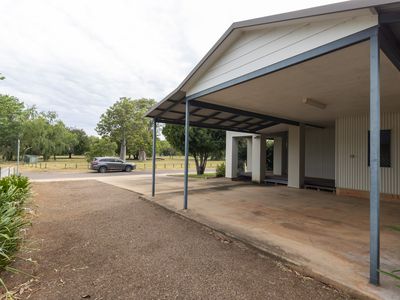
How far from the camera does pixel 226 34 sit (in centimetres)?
411

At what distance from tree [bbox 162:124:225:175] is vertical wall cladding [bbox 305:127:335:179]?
609 cm

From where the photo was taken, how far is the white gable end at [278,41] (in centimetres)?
262

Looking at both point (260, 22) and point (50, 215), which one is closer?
point (260, 22)

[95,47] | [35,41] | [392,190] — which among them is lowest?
[392,190]

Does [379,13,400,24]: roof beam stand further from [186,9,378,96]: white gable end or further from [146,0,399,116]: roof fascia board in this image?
[146,0,399,116]: roof fascia board

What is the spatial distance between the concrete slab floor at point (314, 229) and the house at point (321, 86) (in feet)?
1.31

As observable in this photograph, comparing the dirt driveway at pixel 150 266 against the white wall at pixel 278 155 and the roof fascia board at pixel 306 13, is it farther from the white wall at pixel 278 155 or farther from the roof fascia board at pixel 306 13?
the white wall at pixel 278 155

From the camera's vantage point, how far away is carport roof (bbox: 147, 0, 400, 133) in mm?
2352

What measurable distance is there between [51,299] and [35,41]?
24.8ft

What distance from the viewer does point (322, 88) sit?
470cm

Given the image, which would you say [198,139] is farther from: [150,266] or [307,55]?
[150,266]

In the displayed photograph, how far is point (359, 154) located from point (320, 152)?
3.37 meters

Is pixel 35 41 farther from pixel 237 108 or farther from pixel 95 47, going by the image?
pixel 237 108

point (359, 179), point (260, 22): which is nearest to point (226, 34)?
point (260, 22)
